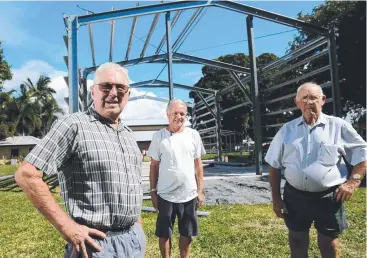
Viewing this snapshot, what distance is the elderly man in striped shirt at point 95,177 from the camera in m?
1.66

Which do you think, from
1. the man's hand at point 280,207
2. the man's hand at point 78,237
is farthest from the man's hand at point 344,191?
the man's hand at point 78,237

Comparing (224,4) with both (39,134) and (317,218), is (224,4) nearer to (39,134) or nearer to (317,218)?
(317,218)

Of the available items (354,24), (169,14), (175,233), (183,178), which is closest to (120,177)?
(183,178)

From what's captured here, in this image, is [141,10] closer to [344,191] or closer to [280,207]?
[280,207]

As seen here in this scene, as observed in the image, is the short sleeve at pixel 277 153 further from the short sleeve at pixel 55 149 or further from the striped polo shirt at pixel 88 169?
the short sleeve at pixel 55 149

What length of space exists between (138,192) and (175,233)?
327cm

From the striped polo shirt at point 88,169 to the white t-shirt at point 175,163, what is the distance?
1.64 m

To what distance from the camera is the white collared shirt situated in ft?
9.28

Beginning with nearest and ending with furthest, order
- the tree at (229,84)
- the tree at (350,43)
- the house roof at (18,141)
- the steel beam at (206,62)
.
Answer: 1. the steel beam at (206,62)
2. the tree at (350,43)
3. the tree at (229,84)
4. the house roof at (18,141)

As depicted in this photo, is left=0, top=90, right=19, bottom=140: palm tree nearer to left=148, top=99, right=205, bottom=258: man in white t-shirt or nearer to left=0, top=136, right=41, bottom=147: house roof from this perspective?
left=0, top=136, right=41, bottom=147: house roof

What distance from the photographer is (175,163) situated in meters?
3.64

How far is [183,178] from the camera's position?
360cm

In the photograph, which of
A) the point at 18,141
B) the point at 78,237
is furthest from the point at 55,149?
the point at 18,141

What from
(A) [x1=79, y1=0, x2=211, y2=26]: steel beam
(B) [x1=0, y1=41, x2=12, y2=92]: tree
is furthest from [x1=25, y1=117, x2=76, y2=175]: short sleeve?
(B) [x1=0, y1=41, x2=12, y2=92]: tree
